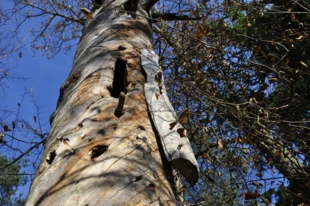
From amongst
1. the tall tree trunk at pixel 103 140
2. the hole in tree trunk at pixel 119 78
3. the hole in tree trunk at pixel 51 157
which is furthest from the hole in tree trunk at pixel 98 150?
the hole in tree trunk at pixel 119 78

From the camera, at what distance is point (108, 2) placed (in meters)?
3.72

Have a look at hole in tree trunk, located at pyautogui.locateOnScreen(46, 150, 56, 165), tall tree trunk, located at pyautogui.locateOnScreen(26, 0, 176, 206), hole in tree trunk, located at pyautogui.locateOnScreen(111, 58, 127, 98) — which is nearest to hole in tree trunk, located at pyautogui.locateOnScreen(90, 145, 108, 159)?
tall tree trunk, located at pyautogui.locateOnScreen(26, 0, 176, 206)

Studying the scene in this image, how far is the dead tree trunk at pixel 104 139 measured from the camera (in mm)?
1507

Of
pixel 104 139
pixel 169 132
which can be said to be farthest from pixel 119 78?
pixel 104 139

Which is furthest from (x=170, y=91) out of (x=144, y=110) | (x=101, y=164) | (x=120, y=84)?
(x=101, y=164)

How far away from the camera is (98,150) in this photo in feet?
5.81

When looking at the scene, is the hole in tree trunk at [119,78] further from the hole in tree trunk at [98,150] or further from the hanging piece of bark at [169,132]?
the hole in tree trunk at [98,150]

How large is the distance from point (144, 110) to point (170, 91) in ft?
9.83

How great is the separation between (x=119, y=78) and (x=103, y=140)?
840 mm

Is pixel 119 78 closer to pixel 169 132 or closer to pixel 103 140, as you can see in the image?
pixel 169 132

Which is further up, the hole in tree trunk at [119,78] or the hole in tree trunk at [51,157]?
the hole in tree trunk at [119,78]

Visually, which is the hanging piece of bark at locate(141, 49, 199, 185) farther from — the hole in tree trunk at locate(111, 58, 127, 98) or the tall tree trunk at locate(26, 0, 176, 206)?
the hole in tree trunk at locate(111, 58, 127, 98)

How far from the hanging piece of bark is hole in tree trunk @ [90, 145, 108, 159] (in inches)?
12.3

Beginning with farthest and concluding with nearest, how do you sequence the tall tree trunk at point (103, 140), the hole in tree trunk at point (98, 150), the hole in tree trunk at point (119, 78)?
the hole in tree trunk at point (119, 78)
the hole in tree trunk at point (98, 150)
the tall tree trunk at point (103, 140)
